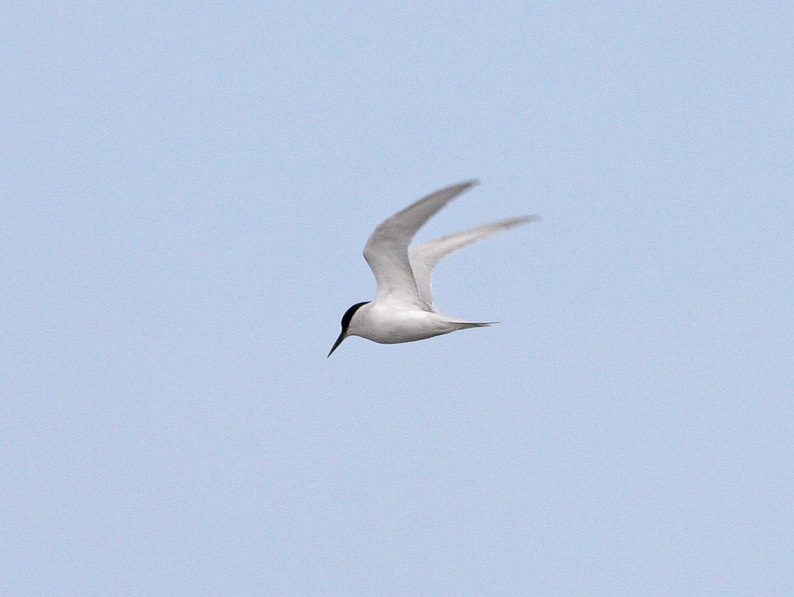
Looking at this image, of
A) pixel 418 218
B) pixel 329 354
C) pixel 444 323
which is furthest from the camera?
pixel 329 354

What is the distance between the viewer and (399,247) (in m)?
14.8

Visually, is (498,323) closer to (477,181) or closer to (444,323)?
(444,323)

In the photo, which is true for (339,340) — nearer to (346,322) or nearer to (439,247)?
(346,322)

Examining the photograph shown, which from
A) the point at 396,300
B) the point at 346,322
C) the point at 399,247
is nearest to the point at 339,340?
the point at 346,322

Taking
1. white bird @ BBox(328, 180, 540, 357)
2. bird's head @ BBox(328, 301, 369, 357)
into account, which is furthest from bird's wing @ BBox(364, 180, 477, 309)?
bird's head @ BBox(328, 301, 369, 357)

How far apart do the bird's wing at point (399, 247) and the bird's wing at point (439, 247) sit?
2.06 meters

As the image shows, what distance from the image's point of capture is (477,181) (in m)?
12.9

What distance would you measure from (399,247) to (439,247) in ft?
12.0

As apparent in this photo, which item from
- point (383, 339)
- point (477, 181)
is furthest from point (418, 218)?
point (383, 339)

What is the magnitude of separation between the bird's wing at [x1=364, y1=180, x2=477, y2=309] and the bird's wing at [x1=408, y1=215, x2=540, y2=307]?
6.76 ft

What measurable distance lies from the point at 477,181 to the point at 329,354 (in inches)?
181

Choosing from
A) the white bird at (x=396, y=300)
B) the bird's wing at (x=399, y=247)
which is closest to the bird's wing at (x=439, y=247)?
the white bird at (x=396, y=300)

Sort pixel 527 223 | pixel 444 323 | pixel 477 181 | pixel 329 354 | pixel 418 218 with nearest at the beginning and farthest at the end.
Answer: pixel 477 181 < pixel 418 218 < pixel 444 323 < pixel 329 354 < pixel 527 223

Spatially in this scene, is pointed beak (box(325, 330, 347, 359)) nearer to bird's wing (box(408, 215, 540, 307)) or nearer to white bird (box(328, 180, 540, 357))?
white bird (box(328, 180, 540, 357))
